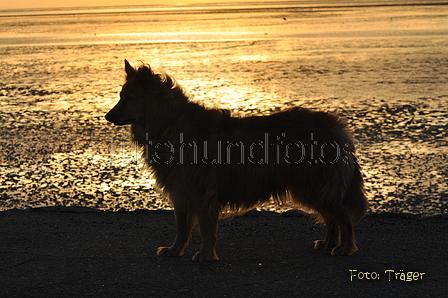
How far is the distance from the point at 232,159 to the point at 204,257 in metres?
0.97

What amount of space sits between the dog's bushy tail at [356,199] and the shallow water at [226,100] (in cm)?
142

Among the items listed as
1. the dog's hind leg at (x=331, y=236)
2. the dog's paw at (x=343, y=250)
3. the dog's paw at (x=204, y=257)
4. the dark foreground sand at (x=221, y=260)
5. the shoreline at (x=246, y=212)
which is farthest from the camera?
the shoreline at (x=246, y=212)

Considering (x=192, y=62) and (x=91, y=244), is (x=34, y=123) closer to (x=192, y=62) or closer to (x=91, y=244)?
(x=91, y=244)

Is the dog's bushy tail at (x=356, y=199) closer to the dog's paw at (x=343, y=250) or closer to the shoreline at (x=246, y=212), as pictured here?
the dog's paw at (x=343, y=250)

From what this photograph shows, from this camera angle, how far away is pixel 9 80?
743 inches

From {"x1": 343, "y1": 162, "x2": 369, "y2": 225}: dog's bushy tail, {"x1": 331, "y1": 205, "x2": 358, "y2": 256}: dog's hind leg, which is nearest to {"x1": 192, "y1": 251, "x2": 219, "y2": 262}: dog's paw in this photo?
{"x1": 331, "y1": 205, "x2": 358, "y2": 256}: dog's hind leg

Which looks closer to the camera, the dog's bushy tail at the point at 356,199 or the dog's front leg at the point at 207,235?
the dog's front leg at the point at 207,235

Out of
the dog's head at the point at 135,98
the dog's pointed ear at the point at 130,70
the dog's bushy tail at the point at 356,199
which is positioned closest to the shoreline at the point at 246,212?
the dog's bushy tail at the point at 356,199

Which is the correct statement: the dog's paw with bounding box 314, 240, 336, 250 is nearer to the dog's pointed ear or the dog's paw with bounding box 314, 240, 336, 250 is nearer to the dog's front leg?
the dog's front leg

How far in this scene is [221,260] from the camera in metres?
6.01

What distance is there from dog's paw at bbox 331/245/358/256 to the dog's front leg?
1160 mm

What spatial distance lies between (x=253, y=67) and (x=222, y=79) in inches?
110

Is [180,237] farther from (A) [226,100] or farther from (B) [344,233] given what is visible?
(A) [226,100]

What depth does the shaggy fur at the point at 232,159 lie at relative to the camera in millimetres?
6004
